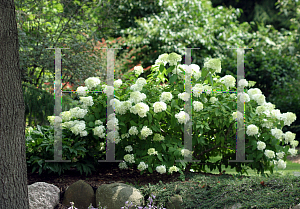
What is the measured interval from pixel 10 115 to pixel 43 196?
3.42 feet

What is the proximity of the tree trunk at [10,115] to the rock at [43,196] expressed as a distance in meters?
0.58

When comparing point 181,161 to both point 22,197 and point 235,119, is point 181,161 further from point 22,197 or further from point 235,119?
point 22,197

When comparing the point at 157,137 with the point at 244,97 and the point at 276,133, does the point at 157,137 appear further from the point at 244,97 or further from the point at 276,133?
the point at 276,133

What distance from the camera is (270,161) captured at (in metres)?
3.78

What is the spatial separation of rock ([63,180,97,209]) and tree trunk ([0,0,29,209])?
75 cm

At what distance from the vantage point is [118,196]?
287cm

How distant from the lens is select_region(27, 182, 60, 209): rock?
2898mm

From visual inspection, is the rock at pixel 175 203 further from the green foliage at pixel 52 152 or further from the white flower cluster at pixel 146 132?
the green foliage at pixel 52 152

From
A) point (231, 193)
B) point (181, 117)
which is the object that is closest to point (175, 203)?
point (231, 193)

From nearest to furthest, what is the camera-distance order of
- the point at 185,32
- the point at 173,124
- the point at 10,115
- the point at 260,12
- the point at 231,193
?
the point at 10,115
the point at 231,193
the point at 173,124
the point at 185,32
the point at 260,12

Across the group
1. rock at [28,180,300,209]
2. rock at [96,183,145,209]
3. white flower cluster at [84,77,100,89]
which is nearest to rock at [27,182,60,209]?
rock at [28,180,300,209]

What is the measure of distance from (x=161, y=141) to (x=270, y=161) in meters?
1.43

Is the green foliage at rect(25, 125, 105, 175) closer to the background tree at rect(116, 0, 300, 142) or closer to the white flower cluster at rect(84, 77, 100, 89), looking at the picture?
the white flower cluster at rect(84, 77, 100, 89)

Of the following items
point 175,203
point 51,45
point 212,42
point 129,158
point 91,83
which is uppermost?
point 212,42
